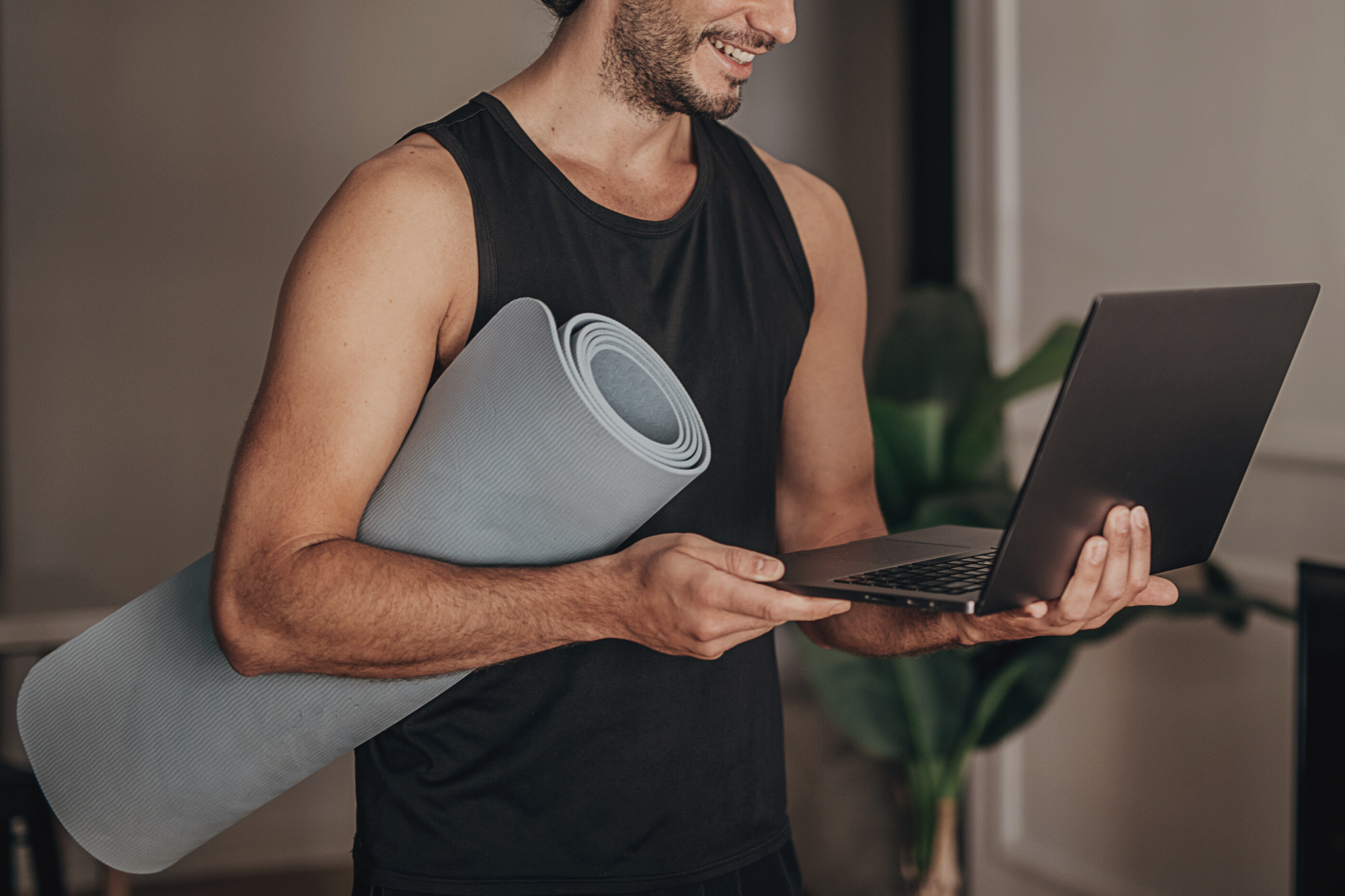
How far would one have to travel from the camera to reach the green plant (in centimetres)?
205

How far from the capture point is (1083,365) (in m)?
0.75

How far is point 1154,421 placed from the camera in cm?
84

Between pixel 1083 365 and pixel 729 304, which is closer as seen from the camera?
pixel 1083 365

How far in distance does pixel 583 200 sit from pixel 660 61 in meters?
0.16

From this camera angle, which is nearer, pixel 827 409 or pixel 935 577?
pixel 935 577

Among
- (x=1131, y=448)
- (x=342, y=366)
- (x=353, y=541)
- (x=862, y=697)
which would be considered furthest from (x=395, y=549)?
(x=862, y=697)

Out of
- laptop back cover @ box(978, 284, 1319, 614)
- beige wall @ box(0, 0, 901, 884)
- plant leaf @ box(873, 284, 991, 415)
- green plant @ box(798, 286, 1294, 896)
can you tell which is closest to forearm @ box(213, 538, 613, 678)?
laptop back cover @ box(978, 284, 1319, 614)

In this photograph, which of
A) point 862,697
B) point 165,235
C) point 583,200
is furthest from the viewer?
point 165,235

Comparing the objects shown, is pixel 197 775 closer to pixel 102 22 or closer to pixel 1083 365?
pixel 1083 365

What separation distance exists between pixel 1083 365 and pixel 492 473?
434mm

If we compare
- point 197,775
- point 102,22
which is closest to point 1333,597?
point 197,775

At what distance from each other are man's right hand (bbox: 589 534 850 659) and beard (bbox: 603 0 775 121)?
0.47 meters

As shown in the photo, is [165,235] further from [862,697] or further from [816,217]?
[816,217]

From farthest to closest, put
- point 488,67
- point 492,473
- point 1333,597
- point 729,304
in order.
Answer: point 488,67, point 1333,597, point 729,304, point 492,473
